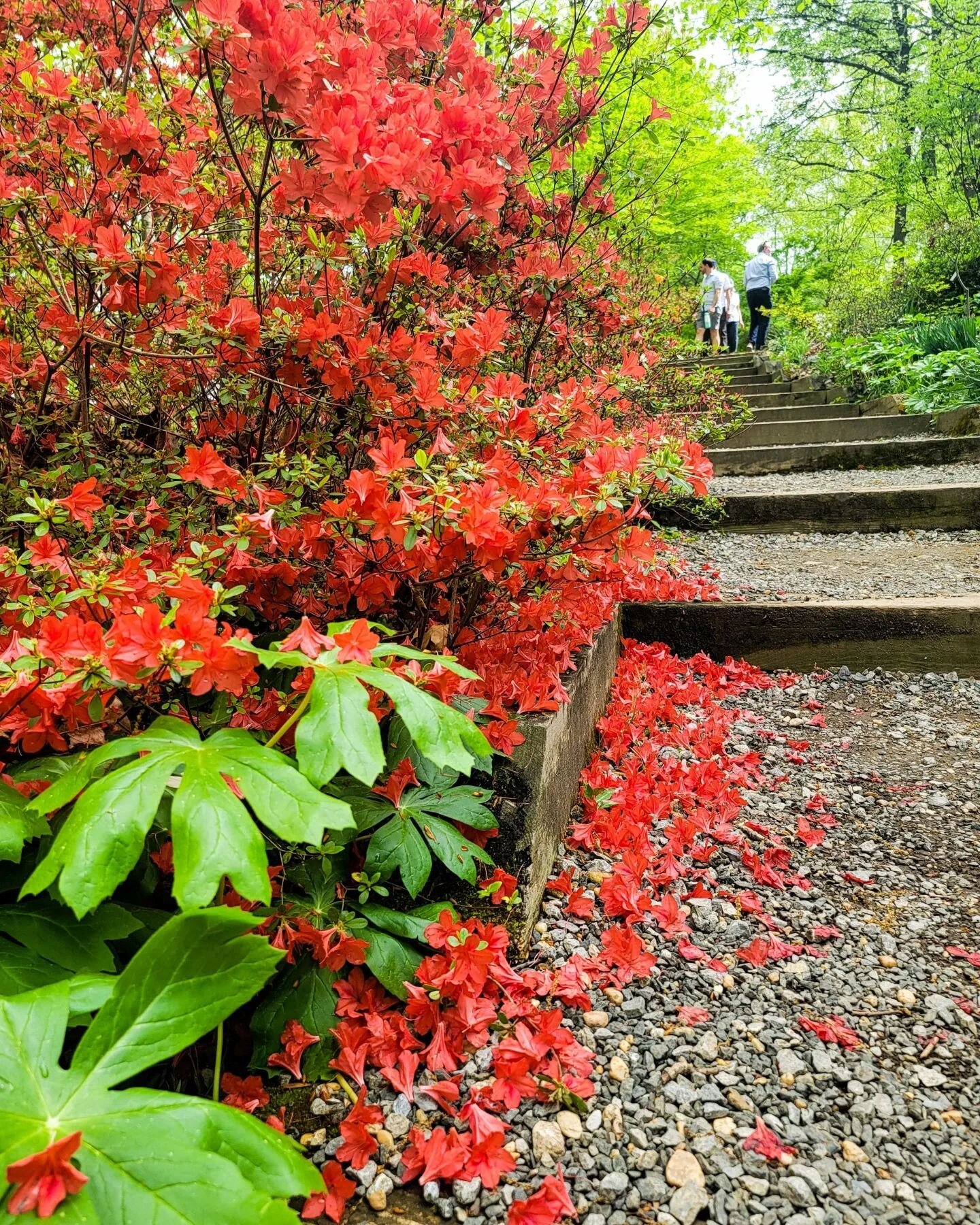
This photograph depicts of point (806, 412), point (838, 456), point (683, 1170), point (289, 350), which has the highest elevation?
point (806, 412)

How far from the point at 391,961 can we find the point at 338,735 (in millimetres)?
754

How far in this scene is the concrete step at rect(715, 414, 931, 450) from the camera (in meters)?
7.73

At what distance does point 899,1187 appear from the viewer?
1.27m

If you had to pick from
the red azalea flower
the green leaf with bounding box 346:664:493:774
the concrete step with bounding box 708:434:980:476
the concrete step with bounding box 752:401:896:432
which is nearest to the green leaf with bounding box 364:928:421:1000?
the green leaf with bounding box 346:664:493:774

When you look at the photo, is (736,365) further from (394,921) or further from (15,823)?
(15,823)

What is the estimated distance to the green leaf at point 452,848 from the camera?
1.59 metres

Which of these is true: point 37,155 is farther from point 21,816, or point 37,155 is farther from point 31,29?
point 21,816

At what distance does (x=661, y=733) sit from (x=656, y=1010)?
1.37 m

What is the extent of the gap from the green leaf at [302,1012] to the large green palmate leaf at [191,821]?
635mm

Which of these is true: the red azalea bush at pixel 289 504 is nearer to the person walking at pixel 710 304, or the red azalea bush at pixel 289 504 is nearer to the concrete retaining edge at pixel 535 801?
the concrete retaining edge at pixel 535 801

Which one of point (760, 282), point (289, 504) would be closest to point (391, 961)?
point (289, 504)

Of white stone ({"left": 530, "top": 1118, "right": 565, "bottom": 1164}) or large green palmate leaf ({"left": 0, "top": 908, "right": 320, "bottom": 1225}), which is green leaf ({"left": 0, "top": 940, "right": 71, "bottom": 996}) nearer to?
large green palmate leaf ({"left": 0, "top": 908, "right": 320, "bottom": 1225})

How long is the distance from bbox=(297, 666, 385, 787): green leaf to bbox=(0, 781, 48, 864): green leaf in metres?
0.42

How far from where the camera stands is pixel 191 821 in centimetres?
93
